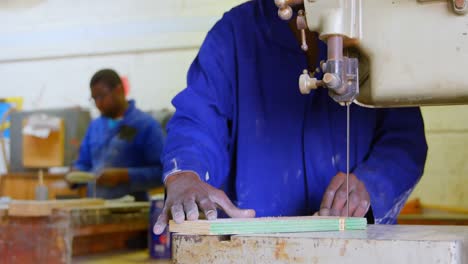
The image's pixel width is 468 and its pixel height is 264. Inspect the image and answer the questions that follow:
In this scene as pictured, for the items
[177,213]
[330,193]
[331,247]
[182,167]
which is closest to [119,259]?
[182,167]

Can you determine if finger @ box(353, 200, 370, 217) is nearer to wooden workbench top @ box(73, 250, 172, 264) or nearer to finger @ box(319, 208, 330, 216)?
finger @ box(319, 208, 330, 216)

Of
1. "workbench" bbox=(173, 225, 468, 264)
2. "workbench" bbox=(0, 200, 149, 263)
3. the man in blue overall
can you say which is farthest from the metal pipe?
the man in blue overall

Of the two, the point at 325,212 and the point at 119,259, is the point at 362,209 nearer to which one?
the point at 325,212

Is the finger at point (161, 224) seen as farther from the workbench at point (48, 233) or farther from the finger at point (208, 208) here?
the workbench at point (48, 233)

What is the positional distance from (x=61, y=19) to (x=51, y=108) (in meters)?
0.59

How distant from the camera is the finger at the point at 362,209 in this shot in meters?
1.53

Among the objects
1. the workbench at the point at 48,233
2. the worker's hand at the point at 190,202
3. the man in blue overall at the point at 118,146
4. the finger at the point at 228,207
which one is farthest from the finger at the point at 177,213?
the man in blue overall at the point at 118,146

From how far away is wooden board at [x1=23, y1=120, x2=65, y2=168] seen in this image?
14.6 ft

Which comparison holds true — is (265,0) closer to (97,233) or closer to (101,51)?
(97,233)

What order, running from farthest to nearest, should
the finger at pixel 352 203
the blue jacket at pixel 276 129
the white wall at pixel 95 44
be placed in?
the white wall at pixel 95 44 → the blue jacket at pixel 276 129 → the finger at pixel 352 203

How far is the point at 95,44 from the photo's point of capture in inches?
176

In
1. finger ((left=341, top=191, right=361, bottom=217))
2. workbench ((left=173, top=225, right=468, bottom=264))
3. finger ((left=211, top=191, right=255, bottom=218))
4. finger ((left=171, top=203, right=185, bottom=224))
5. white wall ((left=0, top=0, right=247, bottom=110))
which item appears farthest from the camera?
white wall ((left=0, top=0, right=247, bottom=110))

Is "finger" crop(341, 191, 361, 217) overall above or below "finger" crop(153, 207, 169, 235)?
above

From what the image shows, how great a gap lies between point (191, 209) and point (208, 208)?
39mm
